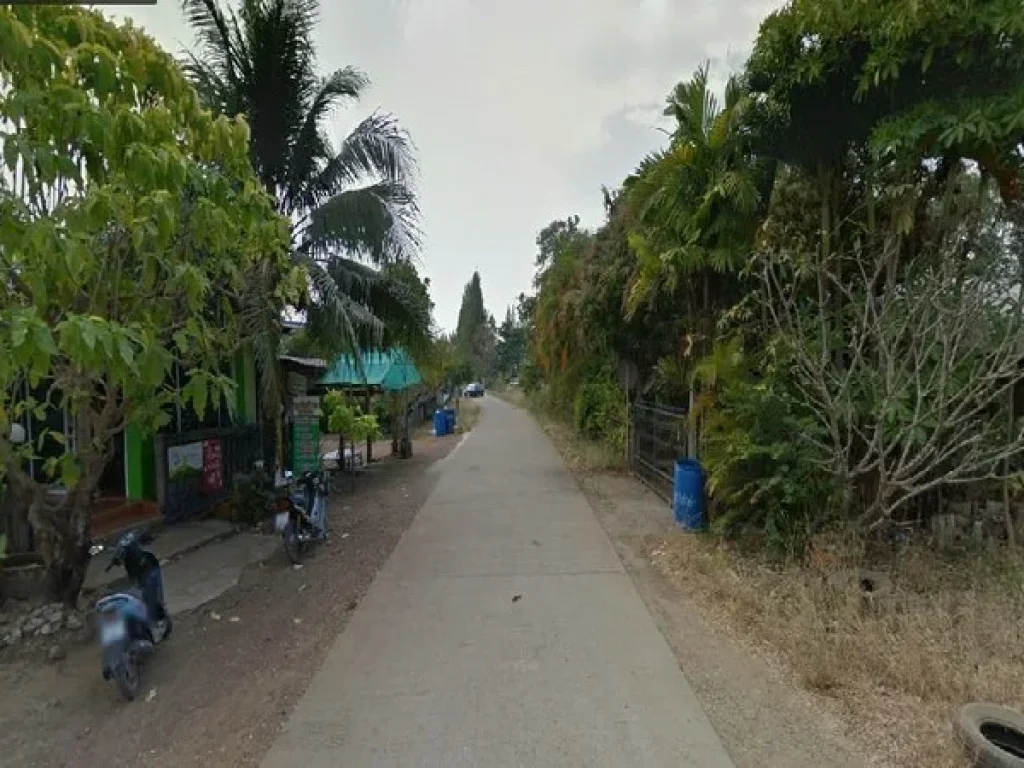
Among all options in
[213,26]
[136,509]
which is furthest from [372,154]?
[136,509]

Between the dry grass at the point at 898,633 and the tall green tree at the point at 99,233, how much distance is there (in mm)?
4104

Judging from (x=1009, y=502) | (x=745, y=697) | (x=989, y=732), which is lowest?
(x=745, y=697)

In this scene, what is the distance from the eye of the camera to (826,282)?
19.5 feet

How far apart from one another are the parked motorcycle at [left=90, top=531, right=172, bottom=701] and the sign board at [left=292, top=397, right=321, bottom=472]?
5.70 meters

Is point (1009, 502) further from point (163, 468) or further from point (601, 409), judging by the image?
point (601, 409)

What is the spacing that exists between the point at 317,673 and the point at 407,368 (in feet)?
35.1

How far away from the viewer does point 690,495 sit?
22.5 feet

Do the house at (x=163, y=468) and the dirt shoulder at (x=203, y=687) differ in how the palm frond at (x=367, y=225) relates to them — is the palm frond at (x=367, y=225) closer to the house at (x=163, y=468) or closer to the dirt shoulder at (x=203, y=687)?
the house at (x=163, y=468)

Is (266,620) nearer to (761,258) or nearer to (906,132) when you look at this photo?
(761,258)

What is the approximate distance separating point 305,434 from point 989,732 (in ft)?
30.3

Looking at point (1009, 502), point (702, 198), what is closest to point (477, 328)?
point (702, 198)

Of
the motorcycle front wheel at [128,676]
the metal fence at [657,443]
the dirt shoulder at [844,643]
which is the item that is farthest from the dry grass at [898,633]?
the motorcycle front wheel at [128,676]

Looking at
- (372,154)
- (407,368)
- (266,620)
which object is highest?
(372,154)

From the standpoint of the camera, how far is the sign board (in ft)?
32.3
